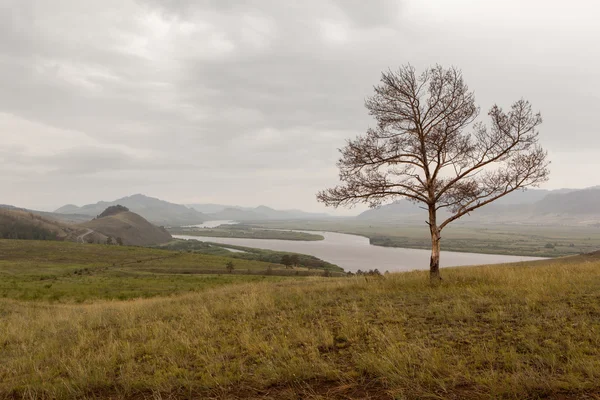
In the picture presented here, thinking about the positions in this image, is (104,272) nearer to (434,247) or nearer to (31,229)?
(434,247)

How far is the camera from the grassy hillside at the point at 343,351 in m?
5.38

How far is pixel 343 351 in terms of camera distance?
7.14m

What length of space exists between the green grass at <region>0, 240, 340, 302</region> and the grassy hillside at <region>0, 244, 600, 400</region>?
2227 centimetres

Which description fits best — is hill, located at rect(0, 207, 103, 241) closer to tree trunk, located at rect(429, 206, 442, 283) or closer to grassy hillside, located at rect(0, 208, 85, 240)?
grassy hillside, located at rect(0, 208, 85, 240)

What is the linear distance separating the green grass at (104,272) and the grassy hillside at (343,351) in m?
22.3

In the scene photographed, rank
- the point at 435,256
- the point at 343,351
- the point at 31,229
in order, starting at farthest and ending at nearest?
the point at 31,229 → the point at 435,256 → the point at 343,351

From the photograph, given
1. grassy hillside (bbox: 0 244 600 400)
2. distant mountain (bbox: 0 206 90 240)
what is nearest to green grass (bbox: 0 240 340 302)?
grassy hillside (bbox: 0 244 600 400)

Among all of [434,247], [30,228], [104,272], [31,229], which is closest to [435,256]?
[434,247]

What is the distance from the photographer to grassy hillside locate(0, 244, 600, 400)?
538 centimetres

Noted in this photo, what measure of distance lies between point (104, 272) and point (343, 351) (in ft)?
193

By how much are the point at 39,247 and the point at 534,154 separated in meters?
101

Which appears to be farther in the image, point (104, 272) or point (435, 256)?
point (104, 272)

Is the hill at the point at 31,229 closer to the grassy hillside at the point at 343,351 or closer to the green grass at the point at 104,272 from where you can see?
the green grass at the point at 104,272

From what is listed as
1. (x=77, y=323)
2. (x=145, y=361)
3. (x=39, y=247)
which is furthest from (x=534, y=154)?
(x=39, y=247)
